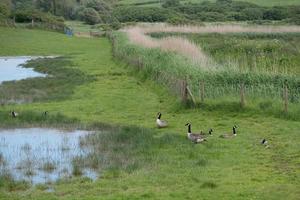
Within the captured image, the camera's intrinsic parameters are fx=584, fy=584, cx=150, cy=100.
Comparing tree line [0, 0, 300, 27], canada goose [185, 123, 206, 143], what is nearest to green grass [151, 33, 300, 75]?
canada goose [185, 123, 206, 143]

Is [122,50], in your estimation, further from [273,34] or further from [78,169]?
[78,169]

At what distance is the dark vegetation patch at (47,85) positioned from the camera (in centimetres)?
3494

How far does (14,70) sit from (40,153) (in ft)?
98.1

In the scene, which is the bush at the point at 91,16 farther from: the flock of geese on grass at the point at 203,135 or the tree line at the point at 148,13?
the flock of geese on grass at the point at 203,135

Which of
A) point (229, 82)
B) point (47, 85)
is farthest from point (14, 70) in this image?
point (229, 82)

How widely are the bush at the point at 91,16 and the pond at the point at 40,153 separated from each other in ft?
297

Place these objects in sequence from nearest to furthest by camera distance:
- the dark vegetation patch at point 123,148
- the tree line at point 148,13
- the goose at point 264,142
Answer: the dark vegetation patch at point 123,148
the goose at point 264,142
the tree line at point 148,13

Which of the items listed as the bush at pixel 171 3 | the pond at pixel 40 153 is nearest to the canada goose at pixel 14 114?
the pond at pixel 40 153

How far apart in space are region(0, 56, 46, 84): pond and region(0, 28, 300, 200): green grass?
29.1 ft

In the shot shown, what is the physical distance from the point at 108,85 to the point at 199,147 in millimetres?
19144

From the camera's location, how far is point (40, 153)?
21500 mm

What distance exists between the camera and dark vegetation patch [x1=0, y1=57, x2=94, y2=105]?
34938mm

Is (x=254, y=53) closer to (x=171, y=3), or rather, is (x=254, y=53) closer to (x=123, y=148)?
(x=123, y=148)

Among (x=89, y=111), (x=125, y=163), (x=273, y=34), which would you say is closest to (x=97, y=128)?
(x=89, y=111)
